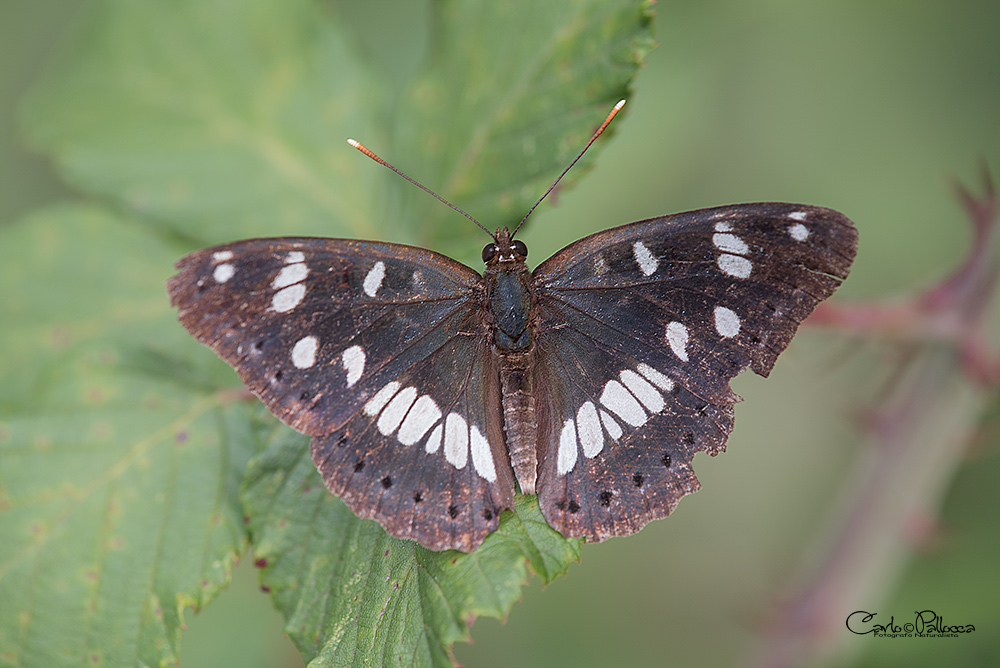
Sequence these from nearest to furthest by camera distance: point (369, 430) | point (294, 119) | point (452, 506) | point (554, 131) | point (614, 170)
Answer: point (452, 506), point (369, 430), point (554, 131), point (294, 119), point (614, 170)

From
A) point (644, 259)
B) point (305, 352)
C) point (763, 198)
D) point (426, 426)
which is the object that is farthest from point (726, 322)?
point (763, 198)

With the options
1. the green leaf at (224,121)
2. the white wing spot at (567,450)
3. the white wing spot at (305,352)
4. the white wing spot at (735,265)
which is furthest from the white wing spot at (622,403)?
the green leaf at (224,121)

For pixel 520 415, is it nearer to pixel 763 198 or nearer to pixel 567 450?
pixel 567 450

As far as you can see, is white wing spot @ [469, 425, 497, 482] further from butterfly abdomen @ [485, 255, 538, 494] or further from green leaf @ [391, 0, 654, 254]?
green leaf @ [391, 0, 654, 254]

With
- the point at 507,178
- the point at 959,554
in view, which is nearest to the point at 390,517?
the point at 507,178

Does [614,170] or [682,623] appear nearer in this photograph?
[614,170]

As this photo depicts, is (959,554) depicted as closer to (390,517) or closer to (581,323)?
(581,323)

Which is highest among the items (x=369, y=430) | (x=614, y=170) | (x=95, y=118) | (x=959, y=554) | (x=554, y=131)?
(x=95, y=118)

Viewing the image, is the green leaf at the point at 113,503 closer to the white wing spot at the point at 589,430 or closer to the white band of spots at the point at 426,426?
the white band of spots at the point at 426,426
